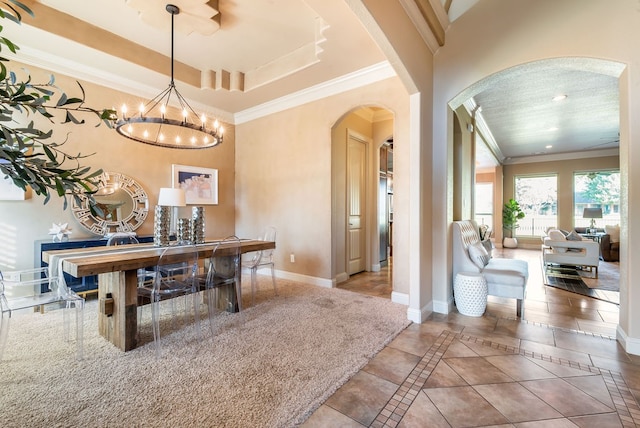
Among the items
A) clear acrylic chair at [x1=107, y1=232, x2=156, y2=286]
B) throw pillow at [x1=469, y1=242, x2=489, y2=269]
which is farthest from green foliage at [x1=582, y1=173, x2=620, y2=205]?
clear acrylic chair at [x1=107, y1=232, x2=156, y2=286]

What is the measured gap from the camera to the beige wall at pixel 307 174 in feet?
12.4

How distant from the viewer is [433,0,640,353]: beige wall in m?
2.44

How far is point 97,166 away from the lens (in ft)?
13.2

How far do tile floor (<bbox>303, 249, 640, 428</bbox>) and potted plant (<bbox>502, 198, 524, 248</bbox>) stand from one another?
6.98 metres

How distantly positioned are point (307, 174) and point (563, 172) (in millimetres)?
8795

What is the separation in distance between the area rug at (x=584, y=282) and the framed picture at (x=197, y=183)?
579cm

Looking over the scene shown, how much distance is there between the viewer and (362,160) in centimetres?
532

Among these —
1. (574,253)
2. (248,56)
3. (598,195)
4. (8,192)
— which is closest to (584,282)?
(574,253)

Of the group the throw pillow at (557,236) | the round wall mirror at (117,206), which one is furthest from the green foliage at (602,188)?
the round wall mirror at (117,206)

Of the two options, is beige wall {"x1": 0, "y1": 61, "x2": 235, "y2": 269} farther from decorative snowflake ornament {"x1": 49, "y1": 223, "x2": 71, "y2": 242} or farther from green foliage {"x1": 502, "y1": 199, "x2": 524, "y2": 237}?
green foliage {"x1": 502, "y1": 199, "x2": 524, "y2": 237}

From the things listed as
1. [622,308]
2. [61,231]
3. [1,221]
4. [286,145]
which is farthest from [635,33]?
[1,221]

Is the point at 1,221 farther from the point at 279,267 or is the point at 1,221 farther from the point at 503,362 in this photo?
the point at 503,362

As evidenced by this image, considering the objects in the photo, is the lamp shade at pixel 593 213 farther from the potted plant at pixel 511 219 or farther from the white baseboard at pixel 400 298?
the white baseboard at pixel 400 298

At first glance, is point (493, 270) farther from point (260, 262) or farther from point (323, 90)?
point (323, 90)
